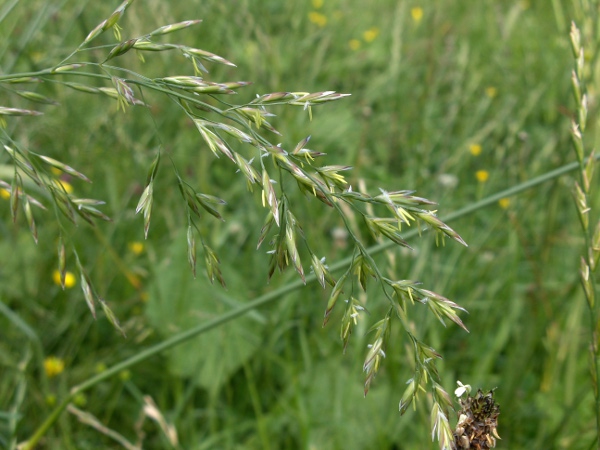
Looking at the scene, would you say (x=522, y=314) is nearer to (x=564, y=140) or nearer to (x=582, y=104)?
(x=564, y=140)

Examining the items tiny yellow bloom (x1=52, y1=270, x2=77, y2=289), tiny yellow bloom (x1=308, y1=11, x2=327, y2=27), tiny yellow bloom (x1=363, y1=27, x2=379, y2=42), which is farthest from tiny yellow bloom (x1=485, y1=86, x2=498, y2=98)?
tiny yellow bloom (x1=52, y1=270, x2=77, y2=289)

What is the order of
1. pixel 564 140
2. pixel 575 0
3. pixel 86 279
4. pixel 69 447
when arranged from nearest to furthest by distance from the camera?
pixel 86 279 < pixel 69 447 < pixel 575 0 < pixel 564 140

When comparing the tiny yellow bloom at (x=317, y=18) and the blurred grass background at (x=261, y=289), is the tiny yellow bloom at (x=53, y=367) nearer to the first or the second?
the blurred grass background at (x=261, y=289)

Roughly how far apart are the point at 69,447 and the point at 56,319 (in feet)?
1.91

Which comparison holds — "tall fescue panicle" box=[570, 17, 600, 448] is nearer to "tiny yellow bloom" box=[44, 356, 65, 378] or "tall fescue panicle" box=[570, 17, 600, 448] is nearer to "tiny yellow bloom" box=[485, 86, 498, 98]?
"tiny yellow bloom" box=[44, 356, 65, 378]

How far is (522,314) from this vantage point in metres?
2.26

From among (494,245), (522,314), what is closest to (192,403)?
(522,314)

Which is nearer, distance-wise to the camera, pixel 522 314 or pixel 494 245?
pixel 522 314

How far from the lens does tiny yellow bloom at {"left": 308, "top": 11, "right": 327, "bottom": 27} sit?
4.33 m

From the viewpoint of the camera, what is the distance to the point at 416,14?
181 inches

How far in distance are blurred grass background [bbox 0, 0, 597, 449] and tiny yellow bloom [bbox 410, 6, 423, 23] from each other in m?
1.12

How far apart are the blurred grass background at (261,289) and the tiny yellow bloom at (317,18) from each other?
0.99 meters

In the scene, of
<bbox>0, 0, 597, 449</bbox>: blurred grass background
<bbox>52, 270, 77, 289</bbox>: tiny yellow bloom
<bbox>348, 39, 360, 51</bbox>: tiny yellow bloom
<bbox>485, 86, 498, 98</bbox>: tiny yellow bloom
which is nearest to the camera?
<bbox>0, 0, 597, 449</bbox>: blurred grass background

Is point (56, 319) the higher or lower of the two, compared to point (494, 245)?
higher
